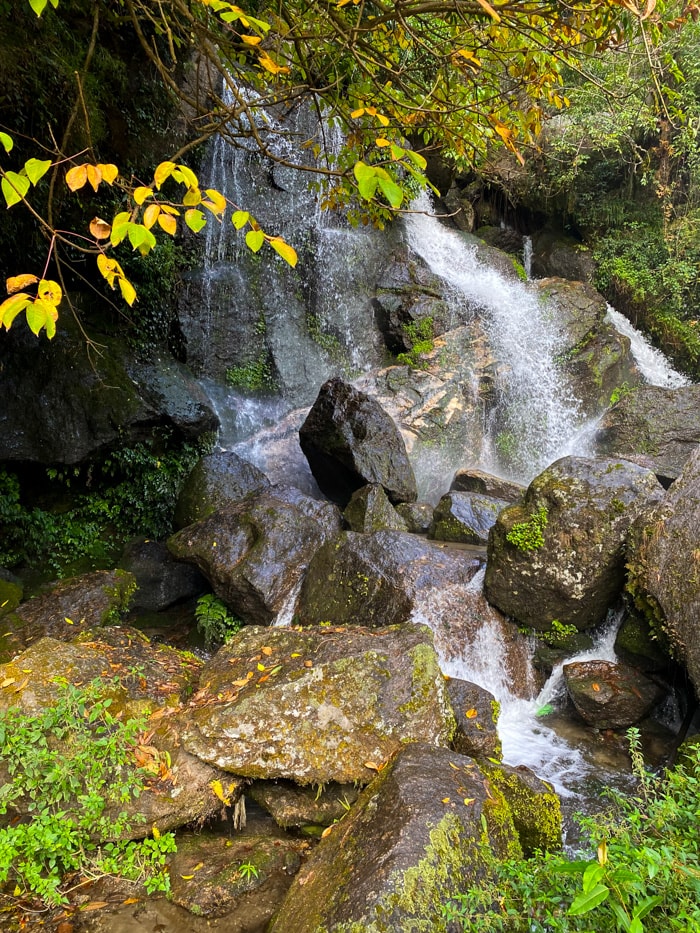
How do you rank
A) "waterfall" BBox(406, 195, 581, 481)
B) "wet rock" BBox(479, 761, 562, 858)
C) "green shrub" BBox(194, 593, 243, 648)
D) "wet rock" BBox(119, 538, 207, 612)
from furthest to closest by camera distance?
"waterfall" BBox(406, 195, 581, 481)
"wet rock" BBox(119, 538, 207, 612)
"green shrub" BBox(194, 593, 243, 648)
"wet rock" BBox(479, 761, 562, 858)

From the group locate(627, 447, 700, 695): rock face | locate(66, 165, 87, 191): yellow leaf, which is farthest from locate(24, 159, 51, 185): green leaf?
locate(627, 447, 700, 695): rock face

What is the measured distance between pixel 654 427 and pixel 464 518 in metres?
5.12

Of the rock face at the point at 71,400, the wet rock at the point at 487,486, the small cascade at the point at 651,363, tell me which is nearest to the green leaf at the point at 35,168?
the rock face at the point at 71,400

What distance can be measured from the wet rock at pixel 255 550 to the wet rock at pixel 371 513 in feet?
1.55

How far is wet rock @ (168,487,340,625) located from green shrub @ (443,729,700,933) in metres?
4.64

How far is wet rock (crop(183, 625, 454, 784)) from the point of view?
3.28m

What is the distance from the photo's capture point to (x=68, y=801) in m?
3.02

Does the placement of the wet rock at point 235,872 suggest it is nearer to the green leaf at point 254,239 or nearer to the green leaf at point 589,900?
the green leaf at point 589,900

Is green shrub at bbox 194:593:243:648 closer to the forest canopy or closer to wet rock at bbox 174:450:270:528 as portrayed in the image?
wet rock at bbox 174:450:270:528

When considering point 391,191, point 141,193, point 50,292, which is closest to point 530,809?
point 391,191

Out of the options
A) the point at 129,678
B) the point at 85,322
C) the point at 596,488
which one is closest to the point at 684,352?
the point at 596,488

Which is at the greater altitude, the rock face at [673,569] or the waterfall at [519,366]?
the waterfall at [519,366]

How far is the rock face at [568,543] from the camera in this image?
223 inches

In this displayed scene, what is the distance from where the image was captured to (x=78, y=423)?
844cm
